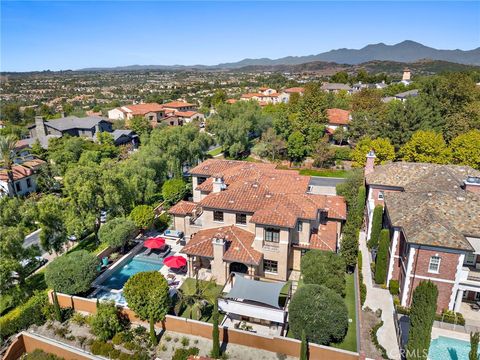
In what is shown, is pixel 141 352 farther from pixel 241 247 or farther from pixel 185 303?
Answer: pixel 241 247

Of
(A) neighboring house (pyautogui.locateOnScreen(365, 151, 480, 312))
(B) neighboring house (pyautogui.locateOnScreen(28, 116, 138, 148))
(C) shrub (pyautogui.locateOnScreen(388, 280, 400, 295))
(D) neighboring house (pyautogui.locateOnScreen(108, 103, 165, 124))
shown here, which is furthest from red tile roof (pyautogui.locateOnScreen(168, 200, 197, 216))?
(D) neighboring house (pyautogui.locateOnScreen(108, 103, 165, 124))

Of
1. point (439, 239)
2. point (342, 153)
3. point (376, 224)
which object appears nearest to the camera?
point (439, 239)

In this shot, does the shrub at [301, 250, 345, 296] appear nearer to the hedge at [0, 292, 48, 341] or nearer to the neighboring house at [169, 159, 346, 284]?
the neighboring house at [169, 159, 346, 284]

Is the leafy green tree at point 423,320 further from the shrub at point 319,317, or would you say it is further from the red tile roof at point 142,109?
the red tile roof at point 142,109

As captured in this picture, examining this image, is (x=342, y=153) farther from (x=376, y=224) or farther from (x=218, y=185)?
(x=218, y=185)

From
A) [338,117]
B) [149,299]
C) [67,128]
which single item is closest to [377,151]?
[338,117]

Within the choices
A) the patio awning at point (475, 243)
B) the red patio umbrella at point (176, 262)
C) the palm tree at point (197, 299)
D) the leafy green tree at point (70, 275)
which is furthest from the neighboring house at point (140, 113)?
the patio awning at point (475, 243)
